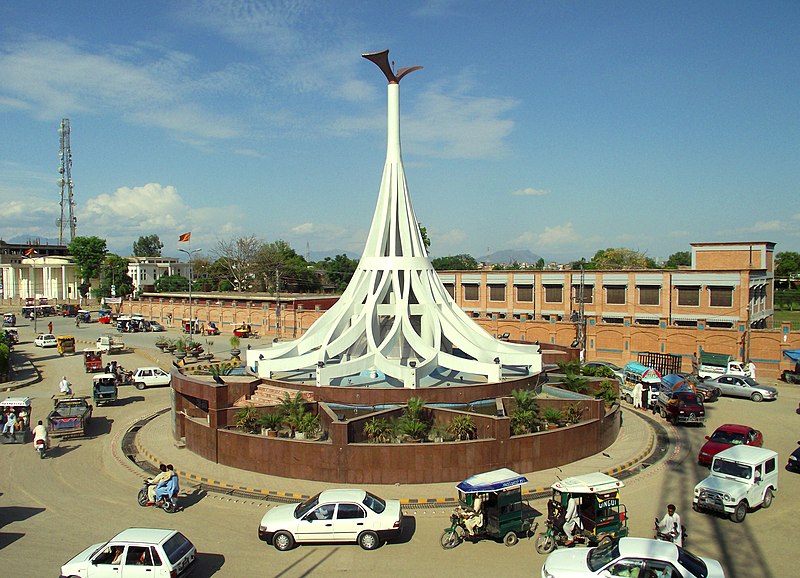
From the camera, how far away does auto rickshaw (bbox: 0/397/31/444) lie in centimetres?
2286

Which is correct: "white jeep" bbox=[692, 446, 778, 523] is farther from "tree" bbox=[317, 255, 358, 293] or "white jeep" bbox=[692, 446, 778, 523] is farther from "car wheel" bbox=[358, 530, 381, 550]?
"tree" bbox=[317, 255, 358, 293]

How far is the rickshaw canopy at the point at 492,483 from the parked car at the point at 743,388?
22296mm

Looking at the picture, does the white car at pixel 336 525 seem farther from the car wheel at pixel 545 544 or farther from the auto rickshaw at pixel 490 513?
the car wheel at pixel 545 544

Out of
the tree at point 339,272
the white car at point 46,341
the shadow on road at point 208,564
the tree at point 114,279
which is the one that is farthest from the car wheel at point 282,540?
the tree at point 339,272

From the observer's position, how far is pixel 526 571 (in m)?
12.9

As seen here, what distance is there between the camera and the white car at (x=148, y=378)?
3491 cm

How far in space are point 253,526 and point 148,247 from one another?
6745 inches

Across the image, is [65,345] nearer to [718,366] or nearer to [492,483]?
[492,483]

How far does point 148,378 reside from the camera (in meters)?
35.1

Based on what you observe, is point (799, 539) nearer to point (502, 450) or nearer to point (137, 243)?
point (502, 450)

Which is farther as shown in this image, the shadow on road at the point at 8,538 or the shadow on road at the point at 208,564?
the shadow on road at the point at 8,538

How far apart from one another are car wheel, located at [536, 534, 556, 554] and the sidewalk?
12.1 feet

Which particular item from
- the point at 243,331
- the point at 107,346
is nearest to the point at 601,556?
the point at 107,346

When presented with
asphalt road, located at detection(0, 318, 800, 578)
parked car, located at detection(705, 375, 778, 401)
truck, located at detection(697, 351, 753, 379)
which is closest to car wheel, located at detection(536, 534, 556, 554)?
asphalt road, located at detection(0, 318, 800, 578)
